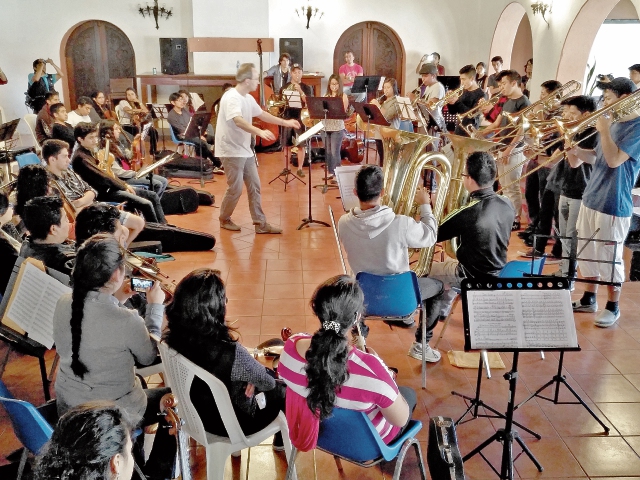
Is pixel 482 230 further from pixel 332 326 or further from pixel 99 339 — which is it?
pixel 99 339

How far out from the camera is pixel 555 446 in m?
2.98

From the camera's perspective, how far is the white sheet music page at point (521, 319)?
2443 mm

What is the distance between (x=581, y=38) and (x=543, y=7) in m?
1.11

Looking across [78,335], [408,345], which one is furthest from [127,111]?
[78,335]

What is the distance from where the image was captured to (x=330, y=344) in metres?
2.07

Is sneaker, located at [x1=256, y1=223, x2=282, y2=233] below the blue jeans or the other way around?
below

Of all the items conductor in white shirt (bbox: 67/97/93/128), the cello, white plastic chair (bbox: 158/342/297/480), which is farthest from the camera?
the cello

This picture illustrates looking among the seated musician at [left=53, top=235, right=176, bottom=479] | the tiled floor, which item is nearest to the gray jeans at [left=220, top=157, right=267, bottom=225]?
the tiled floor

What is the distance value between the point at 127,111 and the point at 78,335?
8.21 m

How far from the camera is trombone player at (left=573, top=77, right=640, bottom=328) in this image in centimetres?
389

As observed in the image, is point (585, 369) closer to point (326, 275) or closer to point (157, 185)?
point (326, 275)

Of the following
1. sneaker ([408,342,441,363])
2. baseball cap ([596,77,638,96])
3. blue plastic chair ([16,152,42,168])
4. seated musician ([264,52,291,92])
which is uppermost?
seated musician ([264,52,291,92])

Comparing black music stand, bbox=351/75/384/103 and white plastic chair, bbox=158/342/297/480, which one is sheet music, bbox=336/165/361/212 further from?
black music stand, bbox=351/75/384/103

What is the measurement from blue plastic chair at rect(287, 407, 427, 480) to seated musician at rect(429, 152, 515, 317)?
146cm
